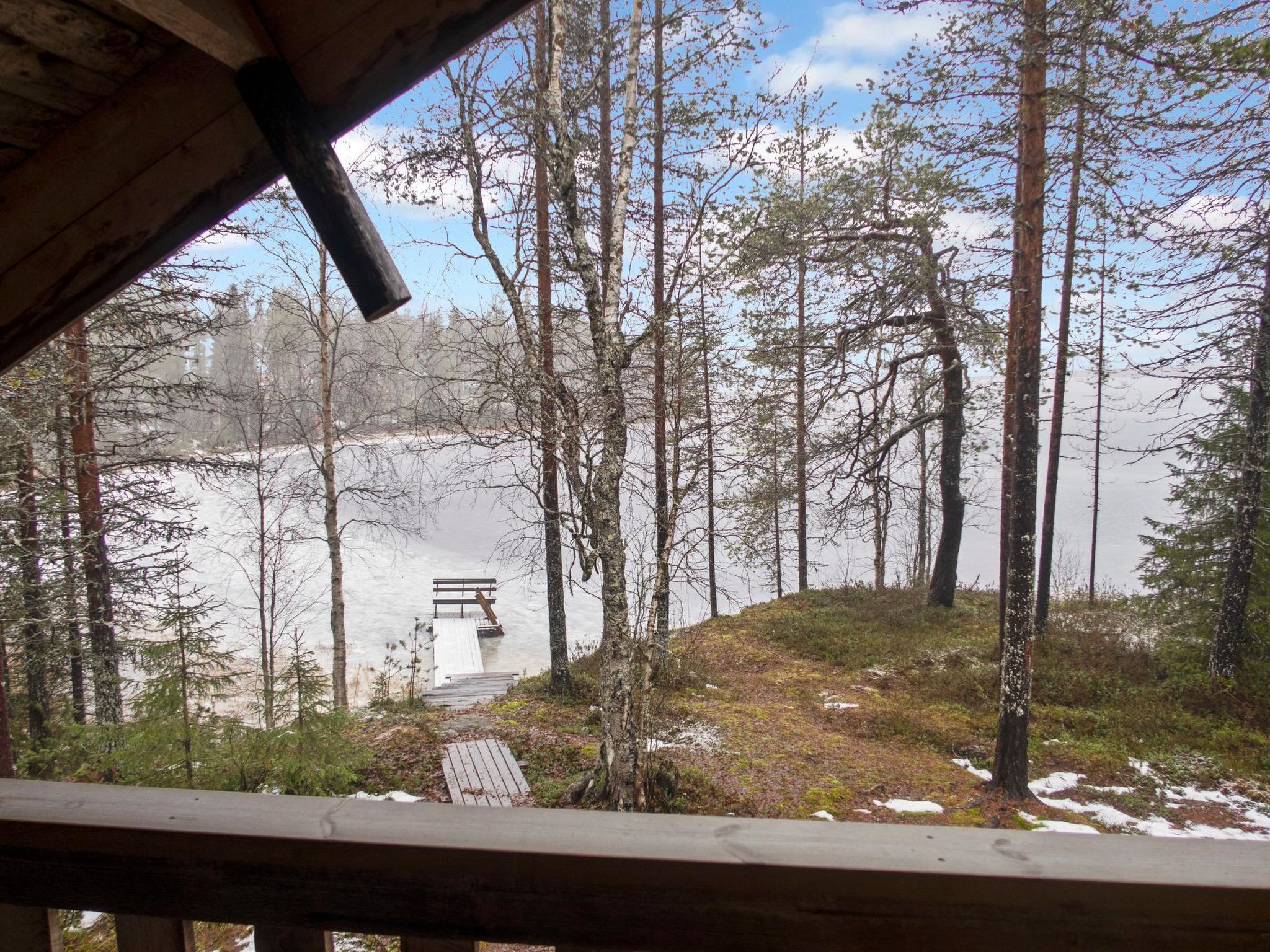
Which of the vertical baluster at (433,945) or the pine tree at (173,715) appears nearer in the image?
the vertical baluster at (433,945)

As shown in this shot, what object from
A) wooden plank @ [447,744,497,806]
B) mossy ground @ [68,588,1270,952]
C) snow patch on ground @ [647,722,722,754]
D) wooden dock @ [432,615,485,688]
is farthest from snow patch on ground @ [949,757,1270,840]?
wooden dock @ [432,615,485,688]

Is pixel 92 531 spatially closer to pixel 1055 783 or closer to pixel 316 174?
pixel 316 174

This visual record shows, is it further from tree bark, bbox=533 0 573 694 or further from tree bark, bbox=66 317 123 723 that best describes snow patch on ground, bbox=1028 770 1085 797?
tree bark, bbox=66 317 123 723

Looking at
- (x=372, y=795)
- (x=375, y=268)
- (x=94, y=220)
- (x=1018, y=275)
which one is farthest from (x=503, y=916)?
(x=1018, y=275)

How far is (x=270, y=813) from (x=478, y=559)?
2443cm

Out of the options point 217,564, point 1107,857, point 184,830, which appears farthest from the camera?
point 217,564

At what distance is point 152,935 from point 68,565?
9.26 meters

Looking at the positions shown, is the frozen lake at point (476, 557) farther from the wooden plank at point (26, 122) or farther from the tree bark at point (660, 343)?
Answer: the wooden plank at point (26, 122)

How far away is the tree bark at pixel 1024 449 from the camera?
6.45 m

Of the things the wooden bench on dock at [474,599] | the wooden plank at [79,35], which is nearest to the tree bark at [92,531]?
the wooden plank at [79,35]

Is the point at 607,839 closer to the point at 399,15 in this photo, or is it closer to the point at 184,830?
the point at 184,830

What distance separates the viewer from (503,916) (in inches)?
32.9

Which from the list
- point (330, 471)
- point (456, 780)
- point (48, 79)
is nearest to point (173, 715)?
point (456, 780)

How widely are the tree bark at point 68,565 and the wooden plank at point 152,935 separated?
23.8 ft
